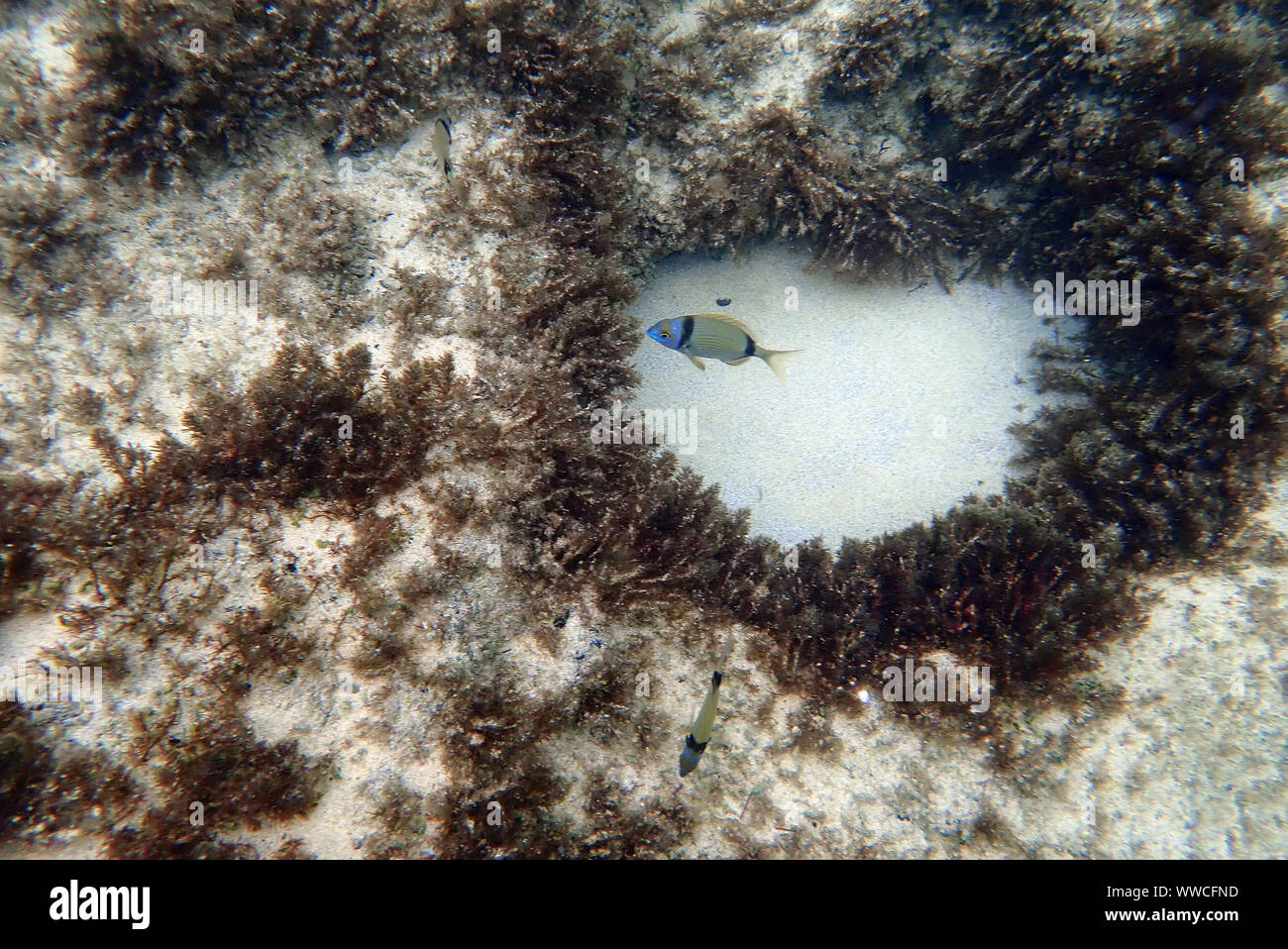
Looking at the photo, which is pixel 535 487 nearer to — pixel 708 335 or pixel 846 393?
pixel 708 335

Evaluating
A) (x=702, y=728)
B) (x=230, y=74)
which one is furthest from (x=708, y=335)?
(x=230, y=74)

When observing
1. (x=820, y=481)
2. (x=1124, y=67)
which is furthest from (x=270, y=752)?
(x=1124, y=67)

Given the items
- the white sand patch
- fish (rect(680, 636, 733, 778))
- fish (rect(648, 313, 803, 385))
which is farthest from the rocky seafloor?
fish (rect(648, 313, 803, 385))

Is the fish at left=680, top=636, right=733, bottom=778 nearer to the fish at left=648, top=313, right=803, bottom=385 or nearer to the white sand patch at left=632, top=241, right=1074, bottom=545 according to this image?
the fish at left=648, top=313, right=803, bottom=385

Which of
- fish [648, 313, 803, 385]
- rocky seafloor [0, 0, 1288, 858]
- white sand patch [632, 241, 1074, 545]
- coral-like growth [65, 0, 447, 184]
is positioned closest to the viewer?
rocky seafloor [0, 0, 1288, 858]

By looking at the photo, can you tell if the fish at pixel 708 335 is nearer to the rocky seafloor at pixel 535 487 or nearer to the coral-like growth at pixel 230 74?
the rocky seafloor at pixel 535 487

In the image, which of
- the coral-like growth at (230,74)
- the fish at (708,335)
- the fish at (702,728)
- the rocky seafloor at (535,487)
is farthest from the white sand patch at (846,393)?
the coral-like growth at (230,74)
